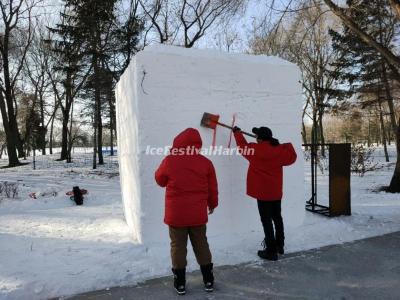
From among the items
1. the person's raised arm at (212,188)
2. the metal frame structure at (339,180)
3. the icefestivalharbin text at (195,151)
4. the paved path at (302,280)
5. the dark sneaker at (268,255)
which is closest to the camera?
the paved path at (302,280)

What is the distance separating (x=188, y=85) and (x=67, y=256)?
9.13 ft

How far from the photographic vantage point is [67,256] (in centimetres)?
473

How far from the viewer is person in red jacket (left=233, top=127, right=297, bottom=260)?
4.75 meters

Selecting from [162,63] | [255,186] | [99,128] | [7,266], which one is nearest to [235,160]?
[255,186]

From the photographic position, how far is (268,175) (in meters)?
4.77

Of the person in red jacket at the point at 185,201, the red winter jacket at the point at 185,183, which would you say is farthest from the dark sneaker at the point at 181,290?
the red winter jacket at the point at 185,183

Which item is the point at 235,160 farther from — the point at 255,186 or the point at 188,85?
the point at 188,85

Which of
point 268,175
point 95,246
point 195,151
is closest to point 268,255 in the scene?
point 268,175

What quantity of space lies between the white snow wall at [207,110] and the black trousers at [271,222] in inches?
32.1

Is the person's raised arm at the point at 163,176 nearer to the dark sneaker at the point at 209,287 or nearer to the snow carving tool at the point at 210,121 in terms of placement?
the dark sneaker at the point at 209,287

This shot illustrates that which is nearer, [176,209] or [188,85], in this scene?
[176,209]

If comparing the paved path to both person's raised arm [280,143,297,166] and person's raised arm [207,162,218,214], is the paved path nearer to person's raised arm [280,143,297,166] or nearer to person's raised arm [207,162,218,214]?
person's raised arm [207,162,218,214]

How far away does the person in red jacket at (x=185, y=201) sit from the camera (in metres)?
3.82

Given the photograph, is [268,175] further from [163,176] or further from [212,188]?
[163,176]
